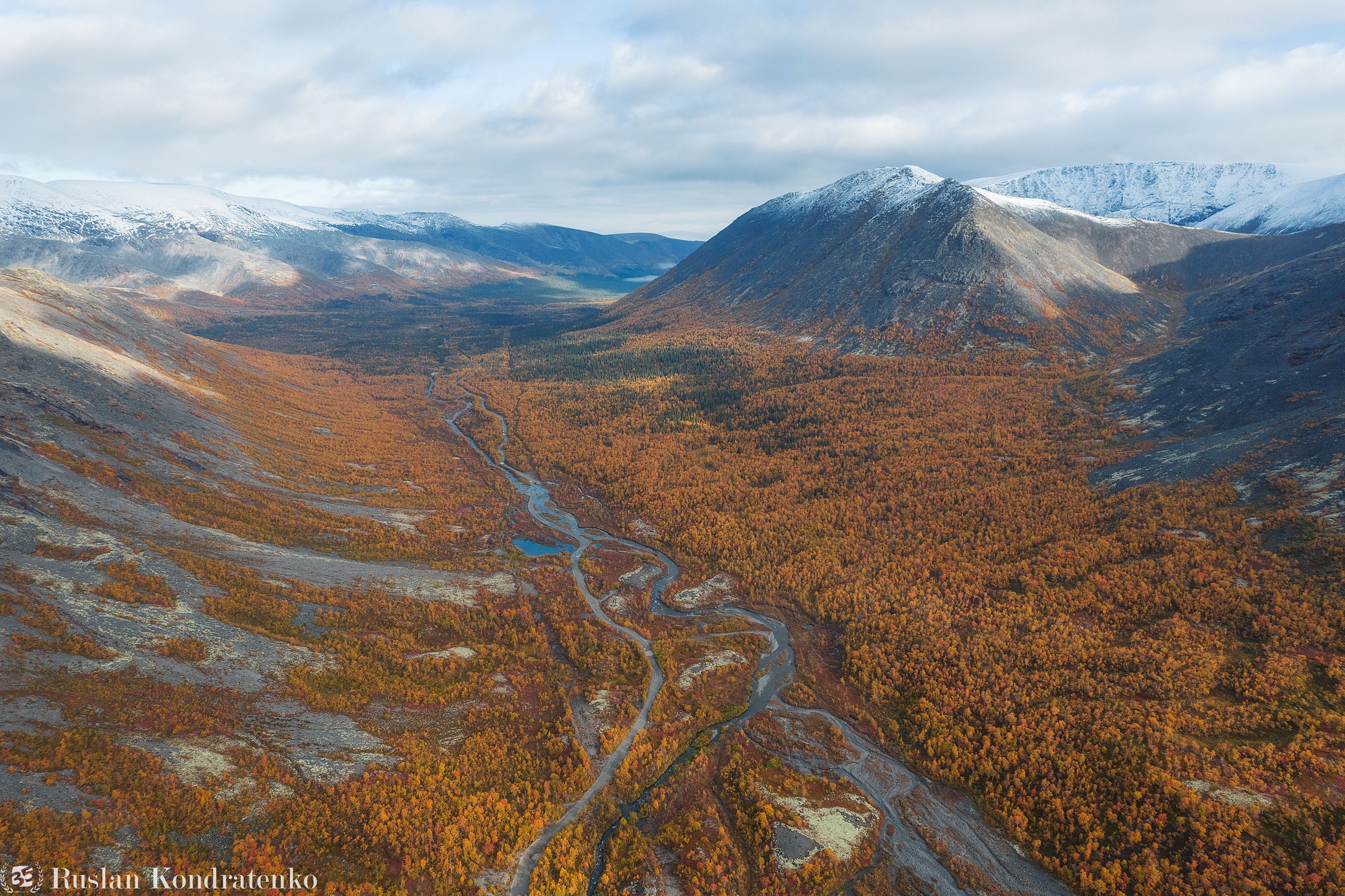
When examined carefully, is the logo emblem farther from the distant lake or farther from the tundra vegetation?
the distant lake

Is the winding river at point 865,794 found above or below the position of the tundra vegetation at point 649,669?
below

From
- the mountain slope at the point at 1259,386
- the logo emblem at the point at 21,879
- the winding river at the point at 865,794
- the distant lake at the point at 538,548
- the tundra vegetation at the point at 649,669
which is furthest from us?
the distant lake at the point at 538,548

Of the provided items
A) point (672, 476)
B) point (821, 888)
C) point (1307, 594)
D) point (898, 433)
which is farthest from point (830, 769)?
point (898, 433)

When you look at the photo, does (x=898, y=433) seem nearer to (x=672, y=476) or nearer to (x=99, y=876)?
(x=672, y=476)

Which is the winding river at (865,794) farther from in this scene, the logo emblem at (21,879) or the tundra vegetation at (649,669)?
the logo emblem at (21,879)

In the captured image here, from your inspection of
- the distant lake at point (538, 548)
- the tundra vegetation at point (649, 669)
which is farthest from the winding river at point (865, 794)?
the distant lake at point (538, 548)

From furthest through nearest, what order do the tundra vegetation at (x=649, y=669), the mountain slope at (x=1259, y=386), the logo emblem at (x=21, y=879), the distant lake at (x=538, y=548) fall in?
the distant lake at (x=538, y=548) < the mountain slope at (x=1259, y=386) < the tundra vegetation at (x=649, y=669) < the logo emblem at (x=21, y=879)
